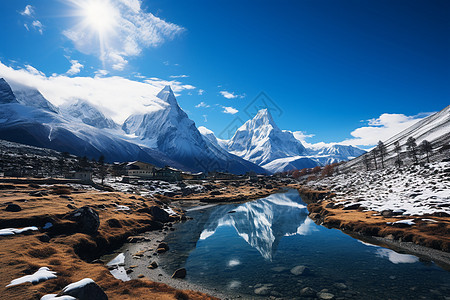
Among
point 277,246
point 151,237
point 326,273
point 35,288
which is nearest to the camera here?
point 35,288

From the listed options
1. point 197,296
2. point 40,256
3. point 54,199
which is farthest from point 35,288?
point 54,199

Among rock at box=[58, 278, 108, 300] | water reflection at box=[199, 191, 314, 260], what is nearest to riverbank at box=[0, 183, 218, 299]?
rock at box=[58, 278, 108, 300]

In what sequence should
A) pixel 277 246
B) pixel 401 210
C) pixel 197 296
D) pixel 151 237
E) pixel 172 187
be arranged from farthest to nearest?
pixel 172 187 < pixel 401 210 < pixel 151 237 < pixel 277 246 < pixel 197 296

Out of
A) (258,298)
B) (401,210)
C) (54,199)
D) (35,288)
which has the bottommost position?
(258,298)

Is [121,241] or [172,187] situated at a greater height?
[172,187]

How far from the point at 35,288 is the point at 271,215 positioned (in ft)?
188

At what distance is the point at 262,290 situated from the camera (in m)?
20.7

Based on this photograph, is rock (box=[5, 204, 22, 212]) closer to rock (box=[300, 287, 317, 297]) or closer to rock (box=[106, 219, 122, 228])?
rock (box=[106, 219, 122, 228])

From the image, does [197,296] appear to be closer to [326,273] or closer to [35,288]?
[35,288]

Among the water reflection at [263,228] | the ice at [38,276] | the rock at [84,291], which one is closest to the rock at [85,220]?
the ice at [38,276]

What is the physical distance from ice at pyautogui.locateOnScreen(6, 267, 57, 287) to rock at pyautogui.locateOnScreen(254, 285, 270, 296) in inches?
710

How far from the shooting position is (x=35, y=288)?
51.9ft

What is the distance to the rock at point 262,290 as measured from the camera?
20.2 metres

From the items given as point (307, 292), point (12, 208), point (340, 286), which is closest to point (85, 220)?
point (12, 208)
